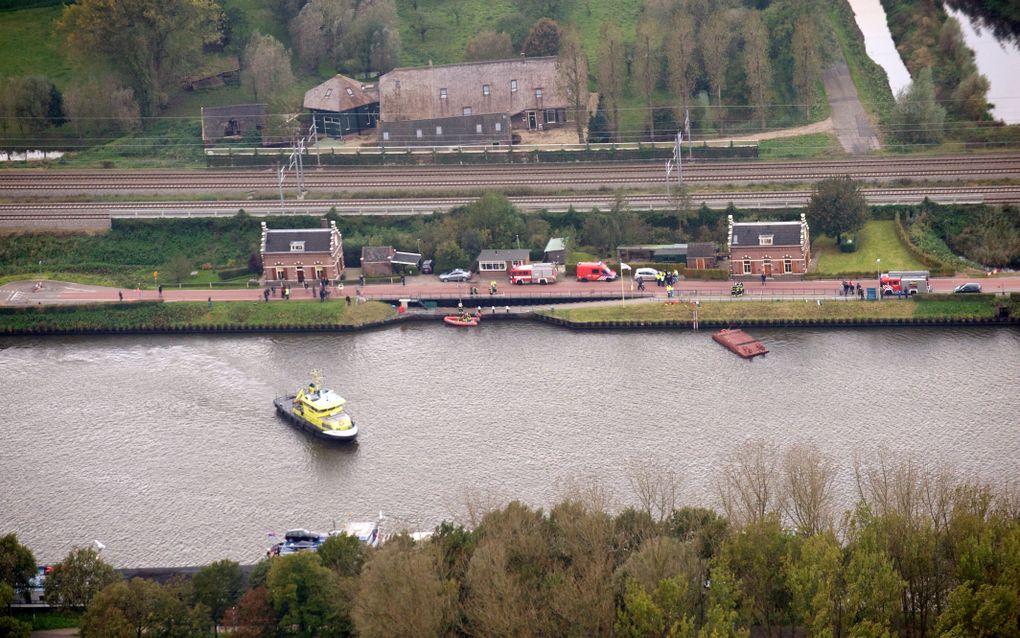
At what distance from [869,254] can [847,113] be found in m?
24.1

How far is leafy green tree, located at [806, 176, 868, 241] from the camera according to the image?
80.4 meters

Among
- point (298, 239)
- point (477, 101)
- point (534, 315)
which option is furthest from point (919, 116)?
point (298, 239)

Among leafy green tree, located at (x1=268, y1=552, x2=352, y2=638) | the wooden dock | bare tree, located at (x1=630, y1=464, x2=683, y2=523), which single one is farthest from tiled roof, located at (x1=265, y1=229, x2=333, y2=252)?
leafy green tree, located at (x1=268, y1=552, x2=352, y2=638)

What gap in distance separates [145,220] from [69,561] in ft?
144

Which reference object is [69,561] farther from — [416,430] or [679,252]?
[679,252]

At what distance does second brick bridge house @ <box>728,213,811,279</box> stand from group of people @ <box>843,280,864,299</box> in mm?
3550

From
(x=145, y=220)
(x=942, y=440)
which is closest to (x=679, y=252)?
(x=942, y=440)

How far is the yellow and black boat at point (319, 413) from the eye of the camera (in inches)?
2448

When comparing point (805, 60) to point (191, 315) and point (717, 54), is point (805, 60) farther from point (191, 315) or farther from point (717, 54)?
point (191, 315)

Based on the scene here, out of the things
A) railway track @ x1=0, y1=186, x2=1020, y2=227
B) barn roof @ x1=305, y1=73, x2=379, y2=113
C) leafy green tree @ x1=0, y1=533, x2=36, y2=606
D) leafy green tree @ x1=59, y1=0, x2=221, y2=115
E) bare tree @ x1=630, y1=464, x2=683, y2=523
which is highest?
leafy green tree @ x1=59, y1=0, x2=221, y2=115

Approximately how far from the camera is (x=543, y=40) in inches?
4218

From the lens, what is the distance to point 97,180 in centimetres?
9994

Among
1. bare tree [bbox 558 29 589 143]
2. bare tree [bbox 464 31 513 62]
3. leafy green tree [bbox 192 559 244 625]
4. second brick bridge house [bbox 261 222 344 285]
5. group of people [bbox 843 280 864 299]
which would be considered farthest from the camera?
bare tree [bbox 464 31 513 62]

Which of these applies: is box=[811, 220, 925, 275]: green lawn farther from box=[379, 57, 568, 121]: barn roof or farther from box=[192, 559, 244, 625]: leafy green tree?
box=[192, 559, 244, 625]: leafy green tree
